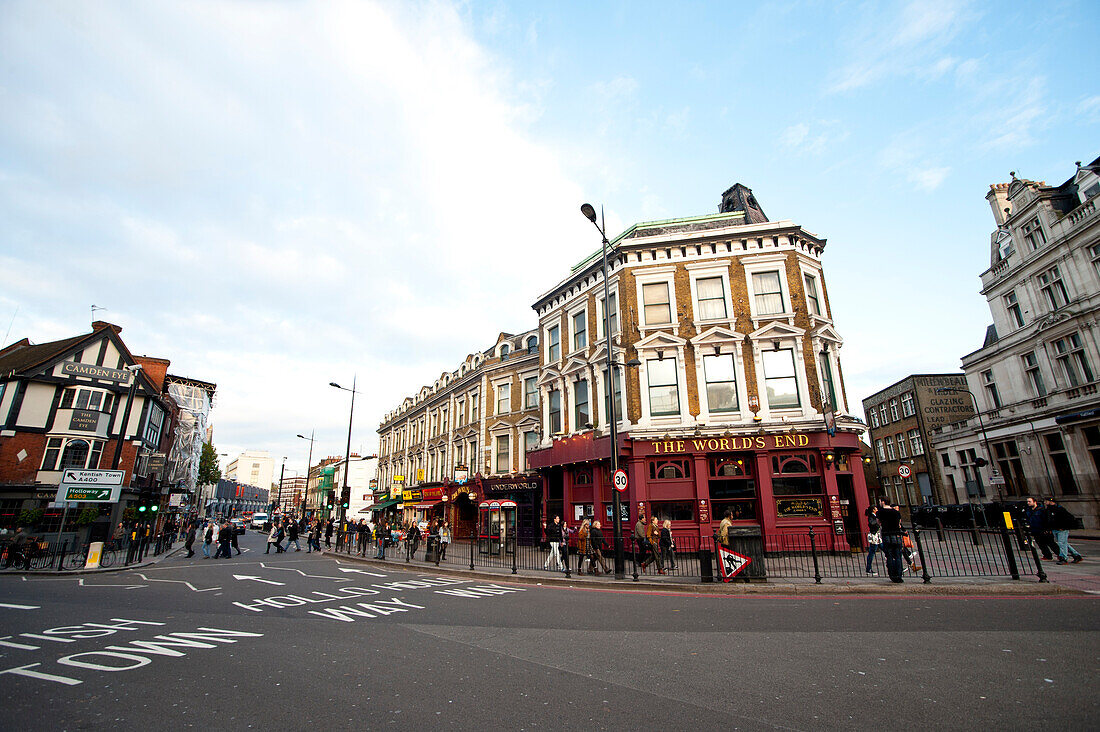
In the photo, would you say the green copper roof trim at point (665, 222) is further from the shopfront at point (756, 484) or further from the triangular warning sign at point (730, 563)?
the triangular warning sign at point (730, 563)

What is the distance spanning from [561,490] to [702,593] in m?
13.5

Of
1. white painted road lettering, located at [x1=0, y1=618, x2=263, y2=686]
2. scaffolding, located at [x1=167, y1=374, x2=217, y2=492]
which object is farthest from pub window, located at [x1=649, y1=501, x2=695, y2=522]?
scaffolding, located at [x1=167, y1=374, x2=217, y2=492]

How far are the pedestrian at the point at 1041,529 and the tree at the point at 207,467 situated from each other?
87342mm

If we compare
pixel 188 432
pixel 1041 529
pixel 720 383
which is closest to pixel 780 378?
pixel 720 383

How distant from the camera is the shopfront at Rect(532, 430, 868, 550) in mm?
18812

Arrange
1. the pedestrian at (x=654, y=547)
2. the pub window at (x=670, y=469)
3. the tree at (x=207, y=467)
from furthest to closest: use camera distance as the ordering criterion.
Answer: the tree at (x=207, y=467) → the pub window at (x=670, y=469) → the pedestrian at (x=654, y=547)

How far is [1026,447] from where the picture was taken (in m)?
29.7

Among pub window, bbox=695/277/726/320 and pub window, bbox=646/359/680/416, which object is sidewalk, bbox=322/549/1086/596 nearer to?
pub window, bbox=646/359/680/416

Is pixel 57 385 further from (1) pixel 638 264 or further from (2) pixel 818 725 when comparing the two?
(2) pixel 818 725

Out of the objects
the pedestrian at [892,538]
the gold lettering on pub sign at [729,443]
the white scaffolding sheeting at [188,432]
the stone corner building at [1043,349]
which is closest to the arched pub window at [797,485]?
the gold lettering on pub sign at [729,443]

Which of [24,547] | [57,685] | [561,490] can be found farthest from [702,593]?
[24,547]

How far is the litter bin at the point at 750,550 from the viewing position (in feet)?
41.5

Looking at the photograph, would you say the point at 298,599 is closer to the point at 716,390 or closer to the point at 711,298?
the point at 716,390

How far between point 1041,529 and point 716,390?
34.2 ft
